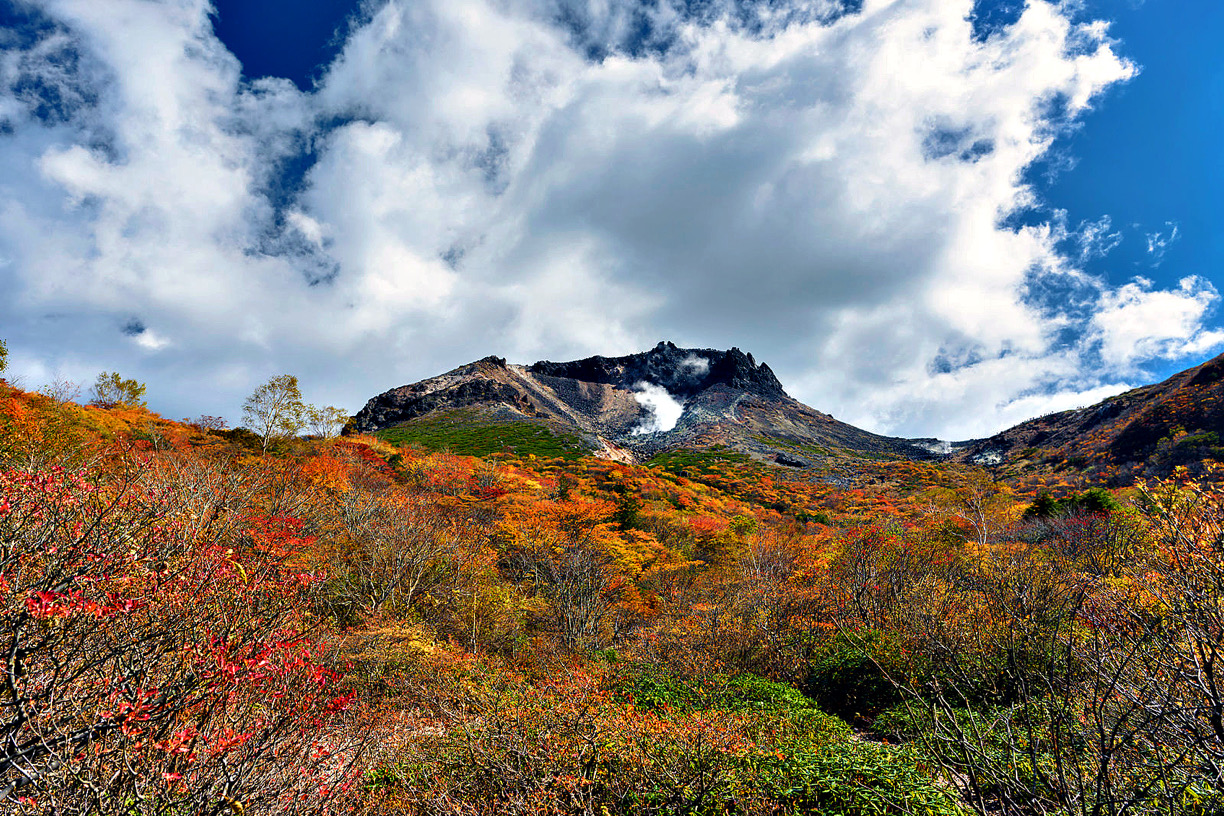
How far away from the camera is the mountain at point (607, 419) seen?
340ft

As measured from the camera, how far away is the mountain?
103500mm

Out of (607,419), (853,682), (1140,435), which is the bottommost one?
(853,682)

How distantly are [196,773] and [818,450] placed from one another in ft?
473

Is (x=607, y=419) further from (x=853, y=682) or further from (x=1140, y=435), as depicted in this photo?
(x=853, y=682)

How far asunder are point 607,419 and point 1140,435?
13557 centimetres

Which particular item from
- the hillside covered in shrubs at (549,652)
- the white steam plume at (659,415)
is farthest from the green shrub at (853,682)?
the white steam plume at (659,415)

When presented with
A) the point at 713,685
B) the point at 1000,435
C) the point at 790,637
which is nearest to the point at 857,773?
the point at 713,685

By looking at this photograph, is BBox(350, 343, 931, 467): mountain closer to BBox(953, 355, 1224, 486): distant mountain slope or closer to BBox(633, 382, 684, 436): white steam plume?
BBox(633, 382, 684, 436): white steam plume

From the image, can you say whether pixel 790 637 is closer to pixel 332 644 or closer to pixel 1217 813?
pixel 1217 813

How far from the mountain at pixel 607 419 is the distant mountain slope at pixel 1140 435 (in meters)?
43.0

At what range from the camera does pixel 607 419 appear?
179750 mm

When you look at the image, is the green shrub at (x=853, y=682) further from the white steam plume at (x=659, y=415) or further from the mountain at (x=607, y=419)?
the white steam plume at (x=659, y=415)

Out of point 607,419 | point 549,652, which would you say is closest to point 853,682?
point 549,652

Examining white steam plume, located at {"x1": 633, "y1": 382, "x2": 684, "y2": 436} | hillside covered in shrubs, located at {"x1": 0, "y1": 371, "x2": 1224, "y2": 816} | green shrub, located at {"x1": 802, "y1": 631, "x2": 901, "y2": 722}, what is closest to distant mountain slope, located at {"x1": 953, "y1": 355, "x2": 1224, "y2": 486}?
hillside covered in shrubs, located at {"x1": 0, "y1": 371, "x2": 1224, "y2": 816}
